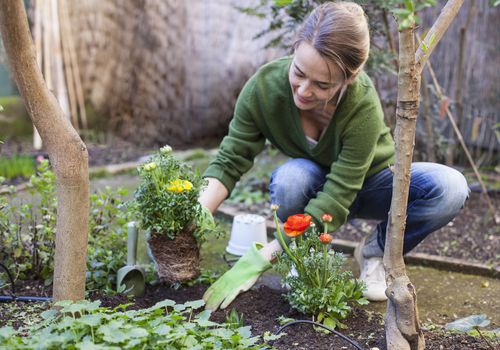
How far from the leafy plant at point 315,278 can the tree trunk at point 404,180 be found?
0.24 m

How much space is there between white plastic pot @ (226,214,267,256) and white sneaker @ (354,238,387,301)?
0.51 metres

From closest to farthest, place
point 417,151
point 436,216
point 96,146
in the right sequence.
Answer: point 436,216, point 417,151, point 96,146

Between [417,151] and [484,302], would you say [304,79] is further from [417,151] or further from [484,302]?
[417,151]

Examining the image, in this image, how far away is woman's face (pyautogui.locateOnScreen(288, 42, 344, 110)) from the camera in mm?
2193

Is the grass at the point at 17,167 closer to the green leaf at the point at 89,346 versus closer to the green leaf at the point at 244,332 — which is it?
the green leaf at the point at 244,332

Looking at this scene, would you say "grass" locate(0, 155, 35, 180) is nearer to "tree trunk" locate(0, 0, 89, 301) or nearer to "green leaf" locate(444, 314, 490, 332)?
"tree trunk" locate(0, 0, 89, 301)

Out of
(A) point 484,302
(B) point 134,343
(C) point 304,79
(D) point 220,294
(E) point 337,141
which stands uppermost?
(C) point 304,79

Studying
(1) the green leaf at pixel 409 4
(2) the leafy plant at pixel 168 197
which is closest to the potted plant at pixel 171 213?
(2) the leafy plant at pixel 168 197

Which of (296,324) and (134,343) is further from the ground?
(134,343)

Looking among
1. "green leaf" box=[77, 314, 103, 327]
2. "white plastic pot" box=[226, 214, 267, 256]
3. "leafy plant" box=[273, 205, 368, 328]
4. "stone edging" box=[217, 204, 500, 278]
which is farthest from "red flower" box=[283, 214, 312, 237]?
"stone edging" box=[217, 204, 500, 278]

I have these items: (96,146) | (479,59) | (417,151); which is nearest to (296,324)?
(417,151)

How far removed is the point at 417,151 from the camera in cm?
426

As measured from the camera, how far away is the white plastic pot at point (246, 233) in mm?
2947

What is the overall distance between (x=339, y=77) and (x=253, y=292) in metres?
0.86
